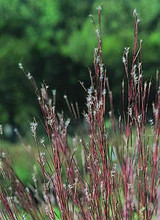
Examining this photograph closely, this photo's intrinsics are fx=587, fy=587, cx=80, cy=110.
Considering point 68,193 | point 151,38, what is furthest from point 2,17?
point 68,193

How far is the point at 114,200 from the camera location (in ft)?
8.93

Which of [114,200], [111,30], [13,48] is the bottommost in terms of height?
[114,200]

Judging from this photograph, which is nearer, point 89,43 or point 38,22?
point 89,43

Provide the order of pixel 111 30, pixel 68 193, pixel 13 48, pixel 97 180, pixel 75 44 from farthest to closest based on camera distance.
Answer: pixel 111 30 → pixel 75 44 → pixel 13 48 → pixel 68 193 → pixel 97 180

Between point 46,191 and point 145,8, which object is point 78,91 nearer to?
point 145,8

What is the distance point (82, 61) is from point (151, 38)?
2.07m

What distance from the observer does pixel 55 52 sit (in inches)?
643

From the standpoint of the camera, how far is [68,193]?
2777mm

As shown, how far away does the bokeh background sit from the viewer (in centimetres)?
1521

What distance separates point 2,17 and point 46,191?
49.0 ft

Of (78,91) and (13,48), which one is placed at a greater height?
(13,48)

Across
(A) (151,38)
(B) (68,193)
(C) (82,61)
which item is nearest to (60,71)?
(C) (82,61)

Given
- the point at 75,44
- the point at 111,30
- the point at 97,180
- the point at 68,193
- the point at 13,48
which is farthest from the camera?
the point at 111,30

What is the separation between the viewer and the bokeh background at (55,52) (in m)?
15.2
